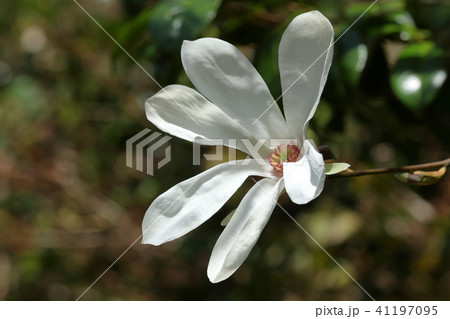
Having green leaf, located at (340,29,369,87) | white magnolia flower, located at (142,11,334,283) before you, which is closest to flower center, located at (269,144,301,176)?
white magnolia flower, located at (142,11,334,283)

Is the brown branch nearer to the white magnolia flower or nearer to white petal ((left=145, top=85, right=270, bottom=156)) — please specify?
the white magnolia flower

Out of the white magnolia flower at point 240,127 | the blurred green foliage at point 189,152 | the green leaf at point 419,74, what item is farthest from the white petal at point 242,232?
the green leaf at point 419,74

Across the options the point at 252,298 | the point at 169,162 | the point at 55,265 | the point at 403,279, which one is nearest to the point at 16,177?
the point at 55,265

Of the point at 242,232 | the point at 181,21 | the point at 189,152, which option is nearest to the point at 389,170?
the point at 242,232

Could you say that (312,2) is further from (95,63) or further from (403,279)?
(95,63)

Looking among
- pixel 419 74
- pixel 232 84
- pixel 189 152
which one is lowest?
pixel 189 152

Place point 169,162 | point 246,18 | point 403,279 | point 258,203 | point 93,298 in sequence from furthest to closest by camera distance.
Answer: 1. point 93,298
2. point 169,162
3. point 403,279
4. point 246,18
5. point 258,203

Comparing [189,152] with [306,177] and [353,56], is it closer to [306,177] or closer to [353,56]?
[353,56]

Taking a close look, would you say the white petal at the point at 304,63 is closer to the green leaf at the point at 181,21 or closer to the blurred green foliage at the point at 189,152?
the blurred green foliage at the point at 189,152
